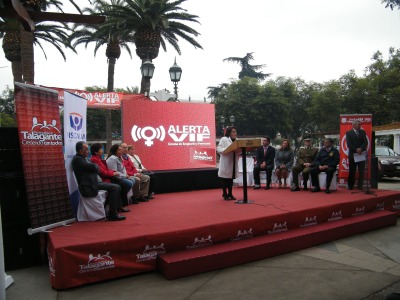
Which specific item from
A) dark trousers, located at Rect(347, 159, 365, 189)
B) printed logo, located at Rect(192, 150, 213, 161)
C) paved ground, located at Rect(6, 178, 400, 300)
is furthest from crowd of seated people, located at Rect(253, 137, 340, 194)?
paved ground, located at Rect(6, 178, 400, 300)

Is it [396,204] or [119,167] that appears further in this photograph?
[396,204]

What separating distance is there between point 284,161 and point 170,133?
10.3 feet

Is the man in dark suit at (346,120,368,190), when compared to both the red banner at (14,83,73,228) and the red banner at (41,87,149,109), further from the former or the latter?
the red banner at (41,87,149,109)

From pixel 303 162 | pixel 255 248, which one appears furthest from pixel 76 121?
pixel 303 162

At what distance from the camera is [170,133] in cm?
866

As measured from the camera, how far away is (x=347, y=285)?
3.53 m

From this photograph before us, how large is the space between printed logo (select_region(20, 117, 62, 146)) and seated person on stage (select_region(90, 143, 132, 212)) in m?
0.65

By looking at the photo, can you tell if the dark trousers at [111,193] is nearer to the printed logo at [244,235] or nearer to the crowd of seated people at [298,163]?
the printed logo at [244,235]

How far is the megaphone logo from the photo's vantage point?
8.18 m

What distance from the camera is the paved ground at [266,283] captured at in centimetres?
333

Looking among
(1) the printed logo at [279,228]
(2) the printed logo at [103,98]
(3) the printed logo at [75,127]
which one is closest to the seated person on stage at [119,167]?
(3) the printed logo at [75,127]

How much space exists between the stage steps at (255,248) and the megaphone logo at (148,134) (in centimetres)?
459

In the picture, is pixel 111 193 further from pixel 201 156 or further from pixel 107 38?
pixel 107 38

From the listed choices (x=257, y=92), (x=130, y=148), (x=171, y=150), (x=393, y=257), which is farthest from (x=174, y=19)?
(x=257, y=92)
